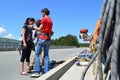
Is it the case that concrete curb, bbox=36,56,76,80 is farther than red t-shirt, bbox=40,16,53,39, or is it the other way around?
red t-shirt, bbox=40,16,53,39

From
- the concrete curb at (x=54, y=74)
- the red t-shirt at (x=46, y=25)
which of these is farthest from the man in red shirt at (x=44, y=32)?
the concrete curb at (x=54, y=74)

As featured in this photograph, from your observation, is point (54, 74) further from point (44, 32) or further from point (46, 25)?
point (46, 25)

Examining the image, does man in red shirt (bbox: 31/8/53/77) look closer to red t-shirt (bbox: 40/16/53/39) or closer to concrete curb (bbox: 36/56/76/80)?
red t-shirt (bbox: 40/16/53/39)

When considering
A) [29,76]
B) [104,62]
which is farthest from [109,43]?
[29,76]

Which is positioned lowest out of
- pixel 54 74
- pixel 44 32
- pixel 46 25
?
pixel 54 74

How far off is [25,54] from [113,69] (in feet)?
30.8

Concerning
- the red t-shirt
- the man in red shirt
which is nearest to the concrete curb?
the man in red shirt

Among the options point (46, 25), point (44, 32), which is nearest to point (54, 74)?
point (44, 32)

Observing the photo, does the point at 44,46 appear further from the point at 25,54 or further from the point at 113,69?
the point at 113,69

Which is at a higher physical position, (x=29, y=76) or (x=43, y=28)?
(x=43, y=28)

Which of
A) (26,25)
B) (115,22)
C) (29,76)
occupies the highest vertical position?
(26,25)

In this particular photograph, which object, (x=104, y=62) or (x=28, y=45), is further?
(x=28, y=45)

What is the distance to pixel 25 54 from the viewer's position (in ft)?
37.8

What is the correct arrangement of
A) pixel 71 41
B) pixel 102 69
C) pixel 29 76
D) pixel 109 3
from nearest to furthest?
pixel 109 3 < pixel 102 69 < pixel 29 76 < pixel 71 41
